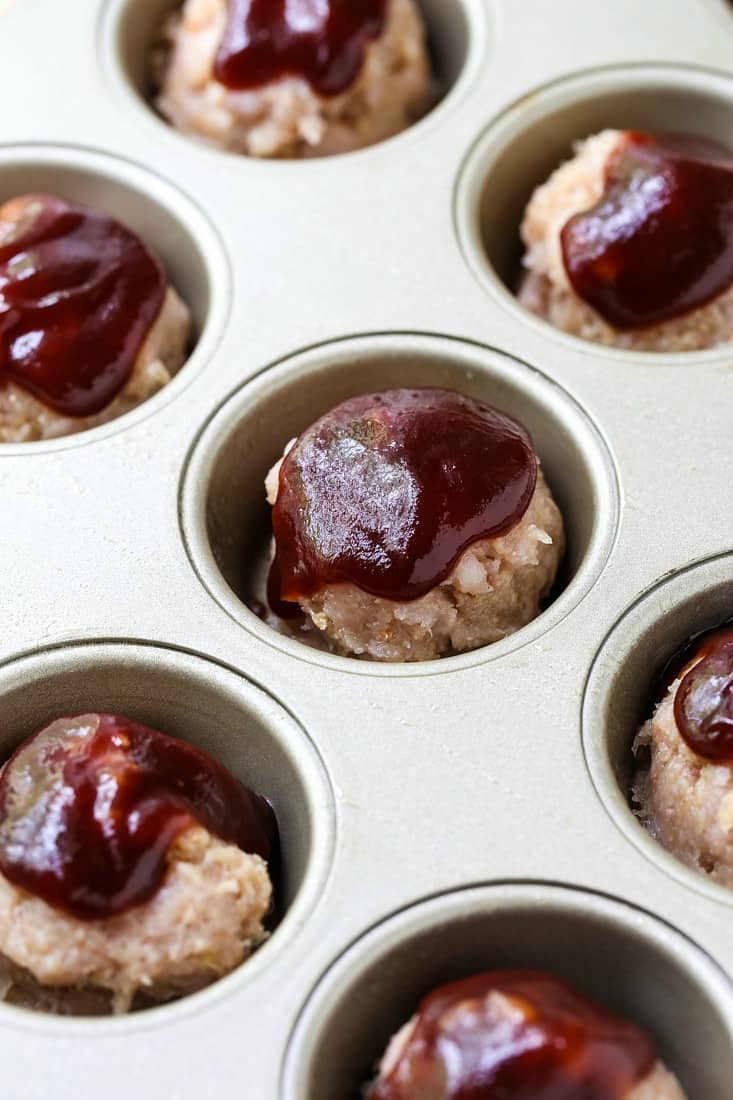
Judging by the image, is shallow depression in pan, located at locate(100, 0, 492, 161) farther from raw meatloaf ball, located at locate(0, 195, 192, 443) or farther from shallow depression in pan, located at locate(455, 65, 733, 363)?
raw meatloaf ball, located at locate(0, 195, 192, 443)

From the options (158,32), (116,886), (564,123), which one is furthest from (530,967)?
(158,32)

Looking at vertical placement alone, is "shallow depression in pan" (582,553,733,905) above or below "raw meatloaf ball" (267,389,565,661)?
below

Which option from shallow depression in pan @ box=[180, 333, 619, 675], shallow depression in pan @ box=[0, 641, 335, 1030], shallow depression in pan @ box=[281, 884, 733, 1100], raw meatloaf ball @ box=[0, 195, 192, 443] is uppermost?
raw meatloaf ball @ box=[0, 195, 192, 443]

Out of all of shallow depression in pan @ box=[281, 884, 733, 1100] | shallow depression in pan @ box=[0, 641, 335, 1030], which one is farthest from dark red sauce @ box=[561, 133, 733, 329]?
shallow depression in pan @ box=[281, 884, 733, 1100]

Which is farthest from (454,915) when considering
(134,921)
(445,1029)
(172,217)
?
(172,217)

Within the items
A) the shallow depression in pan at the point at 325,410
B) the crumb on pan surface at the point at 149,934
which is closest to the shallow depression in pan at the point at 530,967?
the crumb on pan surface at the point at 149,934

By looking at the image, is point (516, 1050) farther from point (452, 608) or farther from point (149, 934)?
point (452, 608)

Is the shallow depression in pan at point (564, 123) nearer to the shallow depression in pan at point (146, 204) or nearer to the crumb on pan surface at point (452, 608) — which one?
the shallow depression in pan at point (146, 204)
